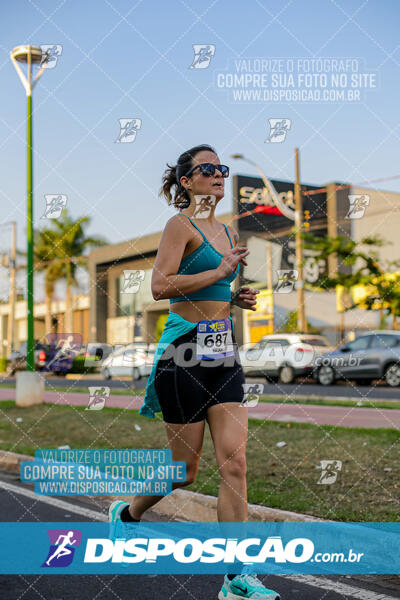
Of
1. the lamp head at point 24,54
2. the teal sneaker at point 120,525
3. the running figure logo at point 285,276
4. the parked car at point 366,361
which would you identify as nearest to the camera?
the teal sneaker at point 120,525

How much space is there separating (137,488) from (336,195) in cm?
3648

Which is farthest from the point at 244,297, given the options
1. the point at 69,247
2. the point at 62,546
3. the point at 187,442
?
the point at 69,247

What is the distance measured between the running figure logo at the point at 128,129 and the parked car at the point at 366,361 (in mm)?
14014

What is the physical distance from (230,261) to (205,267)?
0.19 metres

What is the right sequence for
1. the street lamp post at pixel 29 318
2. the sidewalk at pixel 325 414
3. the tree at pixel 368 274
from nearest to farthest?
the sidewalk at pixel 325 414 → the street lamp post at pixel 29 318 → the tree at pixel 368 274

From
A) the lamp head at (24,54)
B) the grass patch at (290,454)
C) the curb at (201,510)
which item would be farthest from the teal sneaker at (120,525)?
the lamp head at (24,54)

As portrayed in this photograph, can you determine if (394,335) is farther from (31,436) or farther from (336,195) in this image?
Answer: (336,195)

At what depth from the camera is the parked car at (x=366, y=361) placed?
18.5 m

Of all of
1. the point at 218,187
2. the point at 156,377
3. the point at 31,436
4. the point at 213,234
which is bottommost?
the point at 31,436

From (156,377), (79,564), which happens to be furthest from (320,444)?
(156,377)

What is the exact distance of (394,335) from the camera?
18.7 m

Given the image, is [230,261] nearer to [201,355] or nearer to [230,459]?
[201,355]

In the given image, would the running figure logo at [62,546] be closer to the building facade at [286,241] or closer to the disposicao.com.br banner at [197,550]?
the disposicao.com.br banner at [197,550]

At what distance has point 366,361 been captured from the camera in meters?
19.1
